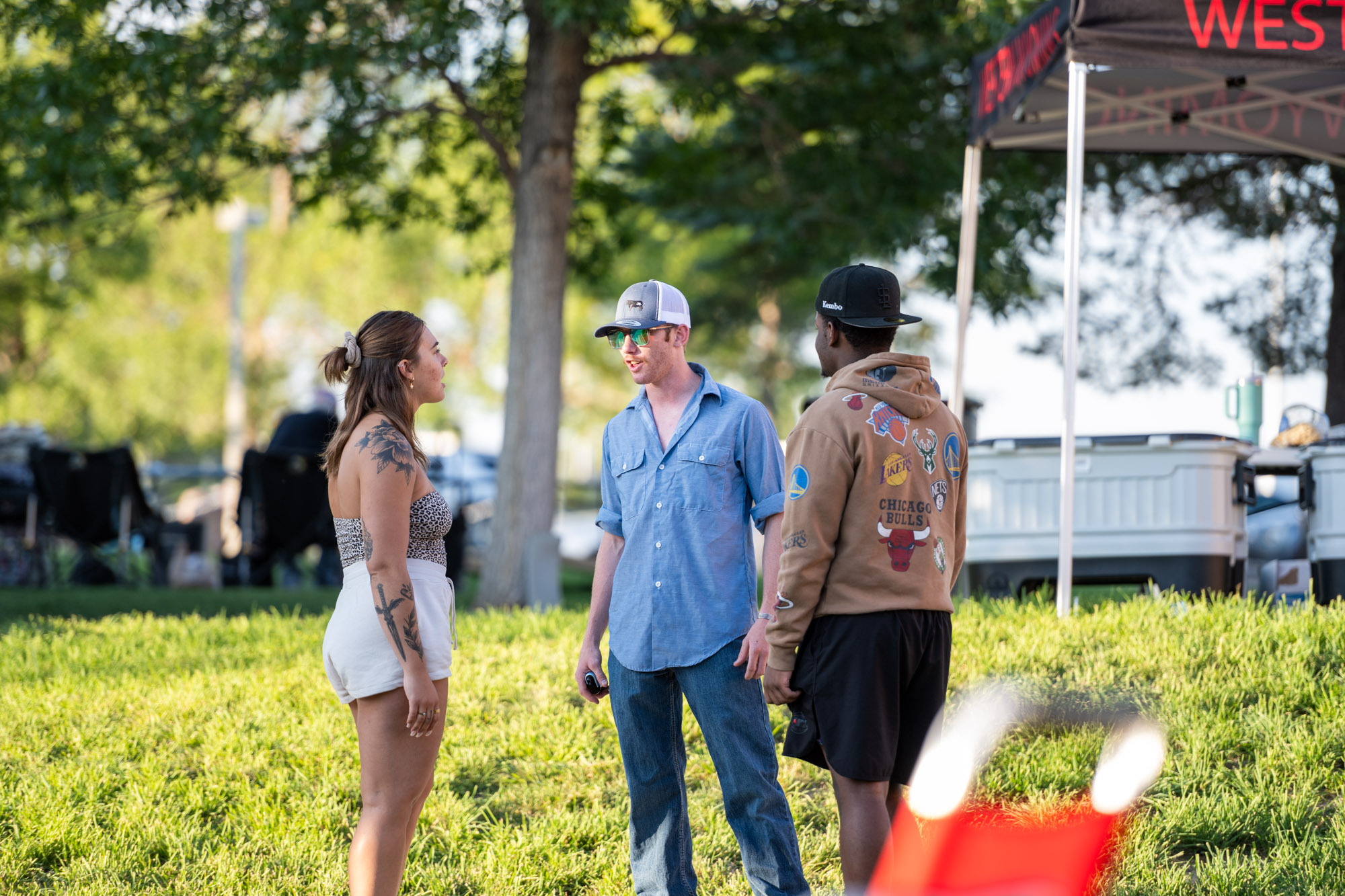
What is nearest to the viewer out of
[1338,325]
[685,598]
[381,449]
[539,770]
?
[381,449]

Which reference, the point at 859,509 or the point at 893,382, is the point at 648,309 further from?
the point at 859,509

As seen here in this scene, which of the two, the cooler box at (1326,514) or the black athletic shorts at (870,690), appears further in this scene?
the cooler box at (1326,514)

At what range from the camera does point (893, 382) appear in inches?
128

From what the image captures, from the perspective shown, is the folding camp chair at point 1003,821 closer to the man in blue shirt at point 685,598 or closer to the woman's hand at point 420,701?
the man in blue shirt at point 685,598

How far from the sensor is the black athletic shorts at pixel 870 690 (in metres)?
3.14

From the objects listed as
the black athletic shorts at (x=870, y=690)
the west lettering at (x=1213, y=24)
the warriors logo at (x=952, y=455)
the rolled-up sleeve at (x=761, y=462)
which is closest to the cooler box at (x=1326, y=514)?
the west lettering at (x=1213, y=24)

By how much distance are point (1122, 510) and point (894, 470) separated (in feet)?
13.0

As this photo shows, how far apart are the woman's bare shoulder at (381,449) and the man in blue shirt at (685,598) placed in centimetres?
67

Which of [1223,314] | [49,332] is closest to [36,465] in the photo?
[1223,314]

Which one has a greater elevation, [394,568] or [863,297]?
[863,297]

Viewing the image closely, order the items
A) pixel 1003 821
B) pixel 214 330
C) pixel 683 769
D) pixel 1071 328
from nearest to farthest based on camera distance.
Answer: pixel 683 769
pixel 1003 821
pixel 1071 328
pixel 214 330

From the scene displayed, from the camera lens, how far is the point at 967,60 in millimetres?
11414

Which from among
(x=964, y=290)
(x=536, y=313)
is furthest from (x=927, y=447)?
(x=536, y=313)

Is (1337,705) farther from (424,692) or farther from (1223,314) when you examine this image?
(1223,314)
